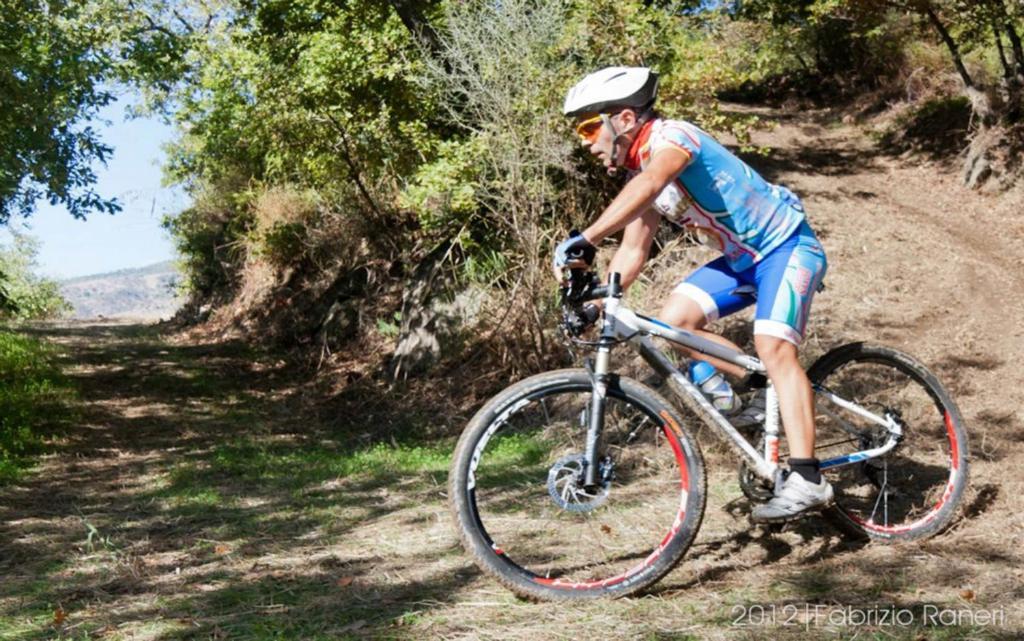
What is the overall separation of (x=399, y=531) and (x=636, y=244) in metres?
2.16

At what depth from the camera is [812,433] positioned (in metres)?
3.97

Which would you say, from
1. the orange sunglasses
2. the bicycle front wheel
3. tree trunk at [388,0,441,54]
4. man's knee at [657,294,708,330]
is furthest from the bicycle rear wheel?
tree trunk at [388,0,441,54]

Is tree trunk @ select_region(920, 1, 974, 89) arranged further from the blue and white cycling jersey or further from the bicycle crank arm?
the bicycle crank arm

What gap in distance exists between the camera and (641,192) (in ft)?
12.1

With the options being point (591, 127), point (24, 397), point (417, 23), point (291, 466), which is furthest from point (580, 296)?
point (24, 397)

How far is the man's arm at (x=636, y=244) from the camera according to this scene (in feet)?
14.0

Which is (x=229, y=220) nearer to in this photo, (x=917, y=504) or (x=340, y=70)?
(x=340, y=70)

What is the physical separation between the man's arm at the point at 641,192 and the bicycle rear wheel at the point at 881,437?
1.36 metres

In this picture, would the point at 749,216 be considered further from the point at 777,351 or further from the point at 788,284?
the point at 777,351

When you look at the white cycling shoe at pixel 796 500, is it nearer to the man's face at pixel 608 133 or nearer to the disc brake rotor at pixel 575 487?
the disc brake rotor at pixel 575 487

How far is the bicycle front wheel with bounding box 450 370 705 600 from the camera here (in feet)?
12.3

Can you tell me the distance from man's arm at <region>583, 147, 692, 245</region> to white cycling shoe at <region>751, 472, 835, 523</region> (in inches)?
53.4

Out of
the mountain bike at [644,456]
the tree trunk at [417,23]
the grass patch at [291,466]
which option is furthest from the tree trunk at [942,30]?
the mountain bike at [644,456]

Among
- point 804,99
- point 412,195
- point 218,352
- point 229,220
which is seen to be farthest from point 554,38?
point 804,99
